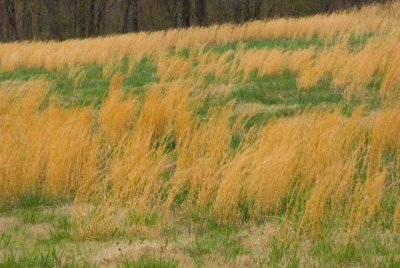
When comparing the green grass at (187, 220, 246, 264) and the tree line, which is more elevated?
the tree line

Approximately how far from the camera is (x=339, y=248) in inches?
146

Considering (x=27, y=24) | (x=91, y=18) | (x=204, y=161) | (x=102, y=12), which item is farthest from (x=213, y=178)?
(x=27, y=24)

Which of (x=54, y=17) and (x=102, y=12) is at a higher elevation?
(x=102, y=12)

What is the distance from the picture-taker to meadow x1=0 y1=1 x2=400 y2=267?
3.85 meters

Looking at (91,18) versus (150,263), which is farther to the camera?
(91,18)

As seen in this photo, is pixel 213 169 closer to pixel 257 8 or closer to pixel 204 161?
pixel 204 161

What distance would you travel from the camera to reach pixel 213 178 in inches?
192

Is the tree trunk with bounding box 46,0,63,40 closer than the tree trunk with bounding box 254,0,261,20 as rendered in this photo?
Yes

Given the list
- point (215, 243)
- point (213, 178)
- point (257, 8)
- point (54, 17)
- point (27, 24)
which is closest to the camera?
point (215, 243)

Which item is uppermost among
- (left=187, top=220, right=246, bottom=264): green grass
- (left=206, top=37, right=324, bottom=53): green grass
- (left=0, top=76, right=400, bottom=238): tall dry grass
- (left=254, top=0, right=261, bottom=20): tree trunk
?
(left=254, top=0, right=261, bottom=20): tree trunk

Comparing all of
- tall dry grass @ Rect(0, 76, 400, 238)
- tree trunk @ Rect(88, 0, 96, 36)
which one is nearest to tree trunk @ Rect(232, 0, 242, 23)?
tree trunk @ Rect(88, 0, 96, 36)

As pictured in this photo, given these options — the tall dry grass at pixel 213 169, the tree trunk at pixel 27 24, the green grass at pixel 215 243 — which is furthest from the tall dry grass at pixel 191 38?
the tree trunk at pixel 27 24

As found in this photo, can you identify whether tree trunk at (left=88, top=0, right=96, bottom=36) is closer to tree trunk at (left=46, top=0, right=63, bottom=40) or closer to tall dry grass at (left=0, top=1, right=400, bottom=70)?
tree trunk at (left=46, top=0, right=63, bottom=40)

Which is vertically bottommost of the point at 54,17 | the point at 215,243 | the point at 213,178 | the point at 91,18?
the point at 215,243
